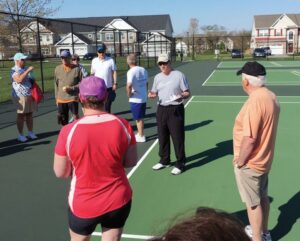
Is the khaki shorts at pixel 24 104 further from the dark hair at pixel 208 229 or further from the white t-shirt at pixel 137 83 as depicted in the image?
the dark hair at pixel 208 229

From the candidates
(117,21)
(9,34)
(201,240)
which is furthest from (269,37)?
(201,240)

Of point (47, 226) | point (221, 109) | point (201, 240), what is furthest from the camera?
point (221, 109)

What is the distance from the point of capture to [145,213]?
5.08 metres

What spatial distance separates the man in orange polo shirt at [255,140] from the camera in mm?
3689

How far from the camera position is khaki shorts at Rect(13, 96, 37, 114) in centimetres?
871

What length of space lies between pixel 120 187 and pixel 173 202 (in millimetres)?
2457

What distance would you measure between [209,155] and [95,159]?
4.94m

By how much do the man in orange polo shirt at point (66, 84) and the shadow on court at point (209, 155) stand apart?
2.90m

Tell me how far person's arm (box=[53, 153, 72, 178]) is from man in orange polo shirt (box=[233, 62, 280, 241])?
1.65 metres

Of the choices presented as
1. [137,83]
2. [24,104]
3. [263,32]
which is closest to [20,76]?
[24,104]

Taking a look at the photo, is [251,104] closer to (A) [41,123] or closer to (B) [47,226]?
(B) [47,226]

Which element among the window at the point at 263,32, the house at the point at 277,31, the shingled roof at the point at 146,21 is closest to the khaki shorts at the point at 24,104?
the house at the point at 277,31

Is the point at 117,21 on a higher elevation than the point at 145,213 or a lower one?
higher

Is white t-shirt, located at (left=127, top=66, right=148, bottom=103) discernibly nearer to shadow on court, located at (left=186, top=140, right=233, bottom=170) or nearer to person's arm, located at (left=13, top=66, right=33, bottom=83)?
shadow on court, located at (left=186, top=140, right=233, bottom=170)
